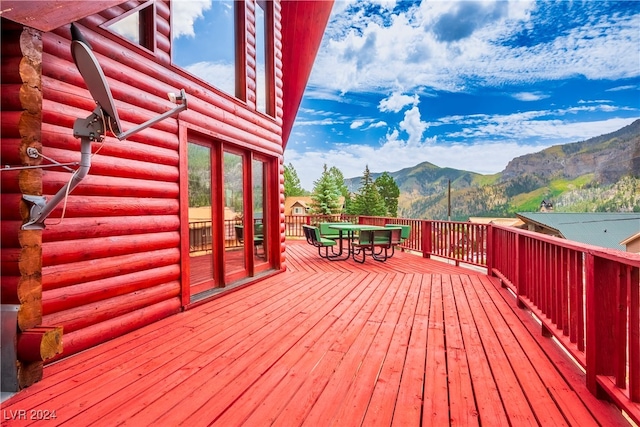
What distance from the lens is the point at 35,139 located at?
2047 millimetres

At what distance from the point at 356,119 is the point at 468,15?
29.4 m

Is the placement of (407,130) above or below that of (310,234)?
above

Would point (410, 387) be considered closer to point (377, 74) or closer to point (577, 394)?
point (577, 394)

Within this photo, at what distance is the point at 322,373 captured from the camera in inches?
83.2

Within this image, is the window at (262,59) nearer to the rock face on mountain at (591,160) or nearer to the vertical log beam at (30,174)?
the vertical log beam at (30,174)

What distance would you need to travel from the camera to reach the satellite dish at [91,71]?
171cm

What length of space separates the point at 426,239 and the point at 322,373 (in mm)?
5946

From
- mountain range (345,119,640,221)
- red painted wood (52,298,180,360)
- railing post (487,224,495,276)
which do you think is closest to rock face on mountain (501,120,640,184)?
mountain range (345,119,640,221)

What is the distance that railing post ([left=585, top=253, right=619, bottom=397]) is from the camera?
1780 mm

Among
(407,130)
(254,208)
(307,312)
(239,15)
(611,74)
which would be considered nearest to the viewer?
(307,312)

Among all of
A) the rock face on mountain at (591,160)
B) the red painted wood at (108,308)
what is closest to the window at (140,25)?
the red painted wood at (108,308)

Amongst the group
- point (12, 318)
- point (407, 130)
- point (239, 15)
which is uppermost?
point (407, 130)

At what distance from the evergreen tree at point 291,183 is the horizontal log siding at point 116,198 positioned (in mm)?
47024

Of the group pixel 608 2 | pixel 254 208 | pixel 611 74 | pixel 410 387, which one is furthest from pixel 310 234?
pixel 611 74
